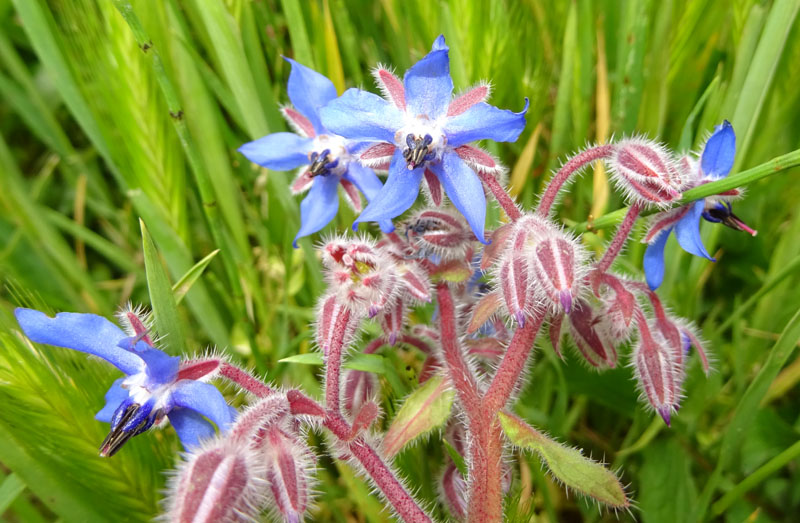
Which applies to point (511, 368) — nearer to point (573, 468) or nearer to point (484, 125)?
point (573, 468)

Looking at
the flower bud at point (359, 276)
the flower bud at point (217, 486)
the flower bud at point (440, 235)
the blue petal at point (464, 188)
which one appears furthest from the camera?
the flower bud at point (440, 235)

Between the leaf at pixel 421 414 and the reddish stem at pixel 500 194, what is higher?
the reddish stem at pixel 500 194

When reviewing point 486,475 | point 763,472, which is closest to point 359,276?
point 486,475

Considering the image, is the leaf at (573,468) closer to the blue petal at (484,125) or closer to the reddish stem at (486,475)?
the reddish stem at (486,475)

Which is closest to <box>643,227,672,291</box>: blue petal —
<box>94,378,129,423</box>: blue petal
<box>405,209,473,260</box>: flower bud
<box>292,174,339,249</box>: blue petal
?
<box>405,209,473,260</box>: flower bud

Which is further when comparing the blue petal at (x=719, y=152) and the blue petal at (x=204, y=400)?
the blue petal at (x=719, y=152)


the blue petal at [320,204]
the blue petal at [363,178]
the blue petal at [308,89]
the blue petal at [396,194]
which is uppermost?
the blue petal at [308,89]

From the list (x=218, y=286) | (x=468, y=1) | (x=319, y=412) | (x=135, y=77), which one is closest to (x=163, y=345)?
(x=319, y=412)

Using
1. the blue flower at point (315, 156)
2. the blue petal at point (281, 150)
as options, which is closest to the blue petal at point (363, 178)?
the blue flower at point (315, 156)
